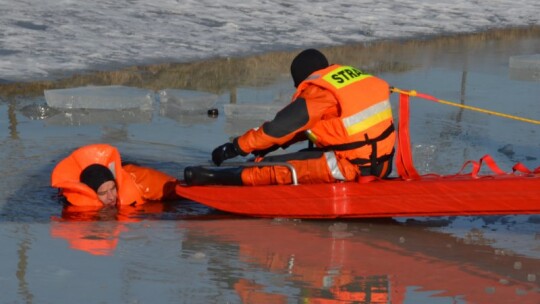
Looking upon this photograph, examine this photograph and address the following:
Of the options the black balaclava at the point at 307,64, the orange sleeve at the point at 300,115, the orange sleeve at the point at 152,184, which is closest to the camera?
the orange sleeve at the point at 300,115

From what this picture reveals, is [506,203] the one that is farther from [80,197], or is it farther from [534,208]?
[80,197]

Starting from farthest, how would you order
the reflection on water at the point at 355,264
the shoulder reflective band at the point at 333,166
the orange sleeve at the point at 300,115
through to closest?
the shoulder reflective band at the point at 333,166, the orange sleeve at the point at 300,115, the reflection on water at the point at 355,264

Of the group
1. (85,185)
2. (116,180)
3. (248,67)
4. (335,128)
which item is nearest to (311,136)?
A: (335,128)

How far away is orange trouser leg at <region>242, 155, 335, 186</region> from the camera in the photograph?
6680mm

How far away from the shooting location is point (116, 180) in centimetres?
725

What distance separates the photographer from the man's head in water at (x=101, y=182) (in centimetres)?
709

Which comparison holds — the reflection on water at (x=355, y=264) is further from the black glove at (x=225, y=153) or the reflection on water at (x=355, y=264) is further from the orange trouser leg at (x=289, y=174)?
the black glove at (x=225, y=153)

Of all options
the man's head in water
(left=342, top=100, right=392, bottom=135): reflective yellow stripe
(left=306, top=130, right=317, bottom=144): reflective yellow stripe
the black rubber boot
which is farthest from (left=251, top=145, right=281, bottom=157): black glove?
the man's head in water

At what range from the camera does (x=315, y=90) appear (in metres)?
6.55

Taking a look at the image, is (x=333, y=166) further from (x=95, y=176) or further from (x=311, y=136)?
(x=95, y=176)

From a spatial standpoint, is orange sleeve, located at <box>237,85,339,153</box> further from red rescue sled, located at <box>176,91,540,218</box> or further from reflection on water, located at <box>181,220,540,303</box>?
reflection on water, located at <box>181,220,540,303</box>

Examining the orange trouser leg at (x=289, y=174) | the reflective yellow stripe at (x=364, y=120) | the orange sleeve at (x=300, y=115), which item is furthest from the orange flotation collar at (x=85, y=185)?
the reflective yellow stripe at (x=364, y=120)

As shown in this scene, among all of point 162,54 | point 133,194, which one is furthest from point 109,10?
point 133,194

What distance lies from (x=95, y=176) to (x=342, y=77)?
5.83 feet
